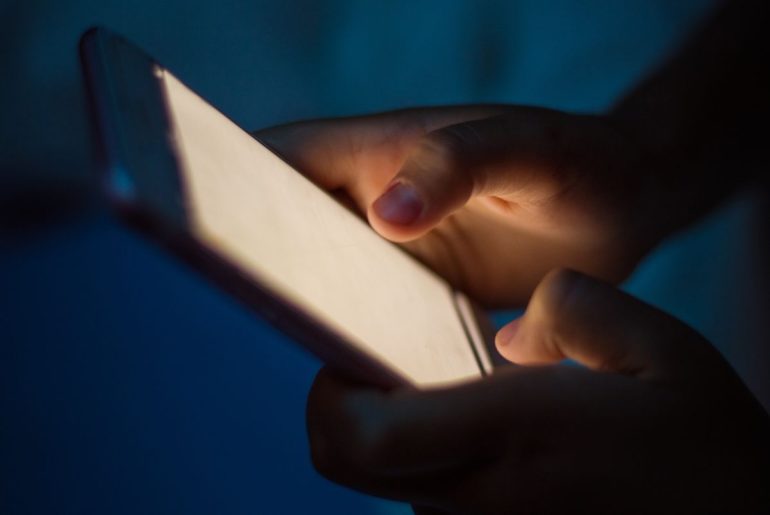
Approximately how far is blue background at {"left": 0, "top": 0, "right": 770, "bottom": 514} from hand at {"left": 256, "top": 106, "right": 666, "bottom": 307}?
0.56 feet

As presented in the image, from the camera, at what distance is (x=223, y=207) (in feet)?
1.05

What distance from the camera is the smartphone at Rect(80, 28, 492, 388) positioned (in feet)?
0.94

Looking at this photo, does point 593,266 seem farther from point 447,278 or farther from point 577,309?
point 577,309

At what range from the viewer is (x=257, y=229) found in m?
0.34

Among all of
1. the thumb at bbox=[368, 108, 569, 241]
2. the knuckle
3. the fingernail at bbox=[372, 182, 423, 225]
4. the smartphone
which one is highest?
the thumb at bbox=[368, 108, 569, 241]

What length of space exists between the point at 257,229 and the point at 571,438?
209 millimetres

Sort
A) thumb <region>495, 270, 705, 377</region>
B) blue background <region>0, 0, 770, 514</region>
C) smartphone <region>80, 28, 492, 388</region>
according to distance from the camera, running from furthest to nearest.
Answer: blue background <region>0, 0, 770, 514</region> < thumb <region>495, 270, 705, 377</region> < smartphone <region>80, 28, 492, 388</region>

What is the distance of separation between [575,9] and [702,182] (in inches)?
12.9

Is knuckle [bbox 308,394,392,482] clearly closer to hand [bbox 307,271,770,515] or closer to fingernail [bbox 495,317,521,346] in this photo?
hand [bbox 307,271,770,515]

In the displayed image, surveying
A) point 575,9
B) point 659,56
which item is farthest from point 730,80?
point 575,9

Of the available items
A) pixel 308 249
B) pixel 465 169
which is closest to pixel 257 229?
pixel 308 249

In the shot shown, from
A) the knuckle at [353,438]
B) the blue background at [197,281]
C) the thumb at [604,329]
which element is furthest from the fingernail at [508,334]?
the blue background at [197,281]

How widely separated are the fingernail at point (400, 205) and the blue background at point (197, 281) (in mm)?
265

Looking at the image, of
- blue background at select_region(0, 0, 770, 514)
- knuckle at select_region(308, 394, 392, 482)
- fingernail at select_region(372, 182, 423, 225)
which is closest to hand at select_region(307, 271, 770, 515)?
knuckle at select_region(308, 394, 392, 482)
